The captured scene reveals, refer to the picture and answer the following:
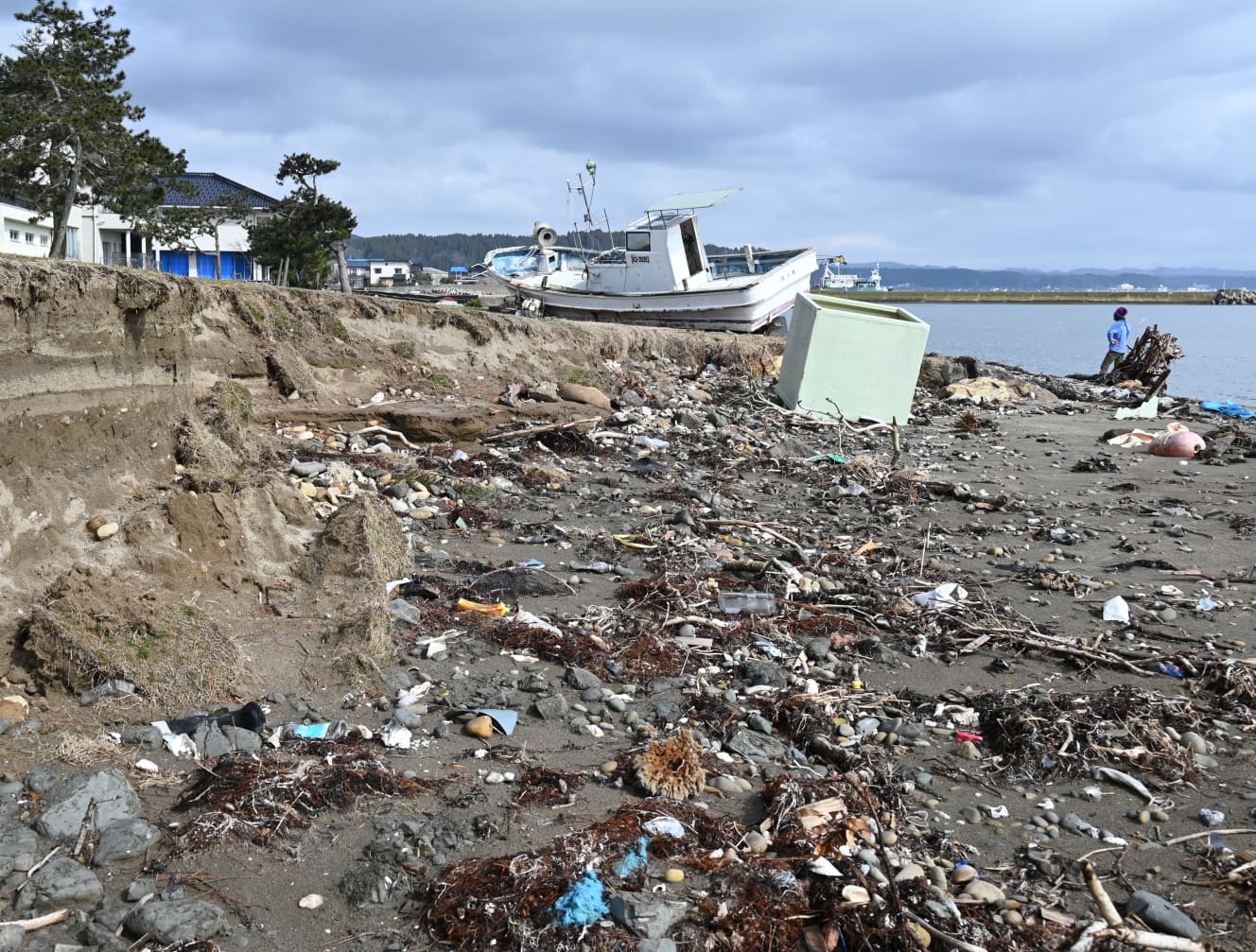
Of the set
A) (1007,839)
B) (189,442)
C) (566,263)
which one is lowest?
(1007,839)

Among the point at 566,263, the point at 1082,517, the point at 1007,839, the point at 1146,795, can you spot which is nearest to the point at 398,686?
the point at 1007,839

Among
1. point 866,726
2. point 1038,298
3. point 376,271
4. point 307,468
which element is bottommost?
point 866,726

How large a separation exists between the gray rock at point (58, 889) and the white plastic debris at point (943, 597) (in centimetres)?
427

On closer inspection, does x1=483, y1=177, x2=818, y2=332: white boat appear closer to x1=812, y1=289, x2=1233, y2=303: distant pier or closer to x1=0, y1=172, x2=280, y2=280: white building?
x1=0, y1=172, x2=280, y2=280: white building

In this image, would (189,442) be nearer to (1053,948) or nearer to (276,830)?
(276,830)

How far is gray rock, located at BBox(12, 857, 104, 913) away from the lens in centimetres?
261

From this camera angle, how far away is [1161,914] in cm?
281

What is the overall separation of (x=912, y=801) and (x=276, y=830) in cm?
218

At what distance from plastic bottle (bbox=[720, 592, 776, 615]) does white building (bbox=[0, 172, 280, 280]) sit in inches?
1098

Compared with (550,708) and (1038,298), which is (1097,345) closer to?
(550,708)

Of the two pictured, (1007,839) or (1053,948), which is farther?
(1007,839)

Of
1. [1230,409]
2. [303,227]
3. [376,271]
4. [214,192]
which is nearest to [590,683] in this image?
[1230,409]

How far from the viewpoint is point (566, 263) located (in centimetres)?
2630

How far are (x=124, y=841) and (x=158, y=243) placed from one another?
34049 millimetres
